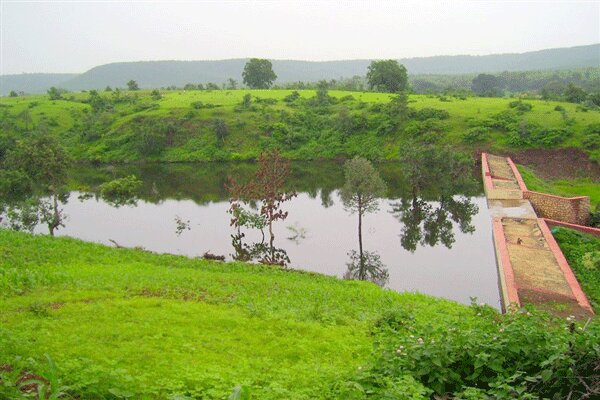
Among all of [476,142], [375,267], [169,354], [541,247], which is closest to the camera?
[169,354]

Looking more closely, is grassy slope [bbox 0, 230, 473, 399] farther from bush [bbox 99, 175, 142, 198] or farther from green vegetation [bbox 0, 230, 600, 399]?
bush [bbox 99, 175, 142, 198]

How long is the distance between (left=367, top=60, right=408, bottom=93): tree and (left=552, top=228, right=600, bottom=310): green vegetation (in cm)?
6168

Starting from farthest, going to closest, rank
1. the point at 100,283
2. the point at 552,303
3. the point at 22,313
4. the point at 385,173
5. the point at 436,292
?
the point at 385,173 → the point at 436,292 → the point at 552,303 → the point at 100,283 → the point at 22,313

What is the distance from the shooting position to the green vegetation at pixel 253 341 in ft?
17.3

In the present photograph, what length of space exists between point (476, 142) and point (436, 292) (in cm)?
3573

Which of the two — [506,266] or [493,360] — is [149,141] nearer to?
[506,266]

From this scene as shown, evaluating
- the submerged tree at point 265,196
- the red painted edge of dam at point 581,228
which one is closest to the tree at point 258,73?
the submerged tree at point 265,196

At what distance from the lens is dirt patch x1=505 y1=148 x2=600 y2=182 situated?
133 ft

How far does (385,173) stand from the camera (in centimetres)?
4441

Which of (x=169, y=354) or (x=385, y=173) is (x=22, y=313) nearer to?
(x=169, y=354)

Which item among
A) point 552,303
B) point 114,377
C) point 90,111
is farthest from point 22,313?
point 90,111

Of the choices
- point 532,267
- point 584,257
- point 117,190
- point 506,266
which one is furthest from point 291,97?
point 506,266

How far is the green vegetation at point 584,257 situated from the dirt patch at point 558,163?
70.5ft

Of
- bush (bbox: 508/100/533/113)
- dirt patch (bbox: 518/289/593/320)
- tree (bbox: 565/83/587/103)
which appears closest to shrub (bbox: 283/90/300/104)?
bush (bbox: 508/100/533/113)
